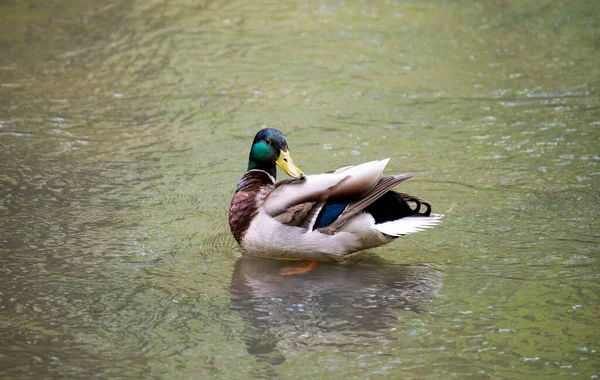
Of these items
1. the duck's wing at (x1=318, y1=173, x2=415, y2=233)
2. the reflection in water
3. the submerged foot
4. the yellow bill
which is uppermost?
the yellow bill

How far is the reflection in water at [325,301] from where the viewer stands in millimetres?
4082

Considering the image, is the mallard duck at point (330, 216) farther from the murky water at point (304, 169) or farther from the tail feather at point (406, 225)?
the murky water at point (304, 169)

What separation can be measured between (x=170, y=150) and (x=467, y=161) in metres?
2.30

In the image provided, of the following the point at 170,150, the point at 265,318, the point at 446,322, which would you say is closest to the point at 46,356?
the point at 265,318

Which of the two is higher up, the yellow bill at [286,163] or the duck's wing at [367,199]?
the yellow bill at [286,163]

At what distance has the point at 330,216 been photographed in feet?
15.8

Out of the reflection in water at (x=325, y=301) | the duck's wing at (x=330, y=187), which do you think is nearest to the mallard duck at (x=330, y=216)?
the duck's wing at (x=330, y=187)

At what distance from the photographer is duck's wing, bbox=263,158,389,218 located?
4730 millimetres

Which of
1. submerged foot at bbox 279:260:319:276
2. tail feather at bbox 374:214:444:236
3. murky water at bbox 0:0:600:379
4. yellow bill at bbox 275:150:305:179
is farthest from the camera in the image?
yellow bill at bbox 275:150:305:179

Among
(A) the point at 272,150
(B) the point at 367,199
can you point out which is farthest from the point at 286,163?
(B) the point at 367,199

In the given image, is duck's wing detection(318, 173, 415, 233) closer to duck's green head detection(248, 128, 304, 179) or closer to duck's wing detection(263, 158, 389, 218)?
duck's wing detection(263, 158, 389, 218)

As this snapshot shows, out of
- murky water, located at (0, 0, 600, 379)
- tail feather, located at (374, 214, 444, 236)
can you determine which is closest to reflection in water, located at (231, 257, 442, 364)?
murky water, located at (0, 0, 600, 379)

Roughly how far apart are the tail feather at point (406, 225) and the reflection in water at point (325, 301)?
273 millimetres

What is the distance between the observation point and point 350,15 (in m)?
9.88
